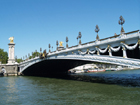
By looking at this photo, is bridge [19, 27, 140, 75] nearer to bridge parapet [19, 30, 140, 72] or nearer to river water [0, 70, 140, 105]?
bridge parapet [19, 30, 140, 72]

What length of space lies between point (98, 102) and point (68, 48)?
17560mm

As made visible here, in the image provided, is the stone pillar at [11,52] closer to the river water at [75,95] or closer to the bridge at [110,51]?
the bridge at [110,51]

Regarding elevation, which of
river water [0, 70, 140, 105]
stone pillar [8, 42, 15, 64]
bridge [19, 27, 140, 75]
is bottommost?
river water [0, 70, 140, 105]

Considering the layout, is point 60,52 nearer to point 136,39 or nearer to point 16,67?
point 136,39

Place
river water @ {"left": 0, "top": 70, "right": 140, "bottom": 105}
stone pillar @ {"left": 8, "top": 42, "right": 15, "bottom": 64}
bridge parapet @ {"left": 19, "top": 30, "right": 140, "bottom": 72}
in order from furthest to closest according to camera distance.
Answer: stone pillar @ {"left": 8, "top": 42, "right": 15, "bottom": 64}, bridge parapet @ {"left": 19, "top": 30, "right": 140, "bottom": 72}, river water @ {"left": 0, "top": 70, "right": 140, "bottom": 105}

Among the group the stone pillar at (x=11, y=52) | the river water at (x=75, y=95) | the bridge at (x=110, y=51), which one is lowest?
the river water at (x=75, y=95)

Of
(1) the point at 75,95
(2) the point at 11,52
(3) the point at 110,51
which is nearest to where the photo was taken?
(1) the point at 75,95

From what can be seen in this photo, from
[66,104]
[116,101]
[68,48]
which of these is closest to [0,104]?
[66,104]

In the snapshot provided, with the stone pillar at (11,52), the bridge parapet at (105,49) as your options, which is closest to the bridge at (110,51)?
the bridge parapet at (105,49)

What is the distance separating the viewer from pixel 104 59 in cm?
2031

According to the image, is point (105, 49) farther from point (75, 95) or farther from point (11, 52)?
point (11, 52)

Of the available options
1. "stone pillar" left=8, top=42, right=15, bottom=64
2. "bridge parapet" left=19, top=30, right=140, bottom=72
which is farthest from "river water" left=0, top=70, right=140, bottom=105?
"stone pillar" left=8, top=42, right=15, bottom=64

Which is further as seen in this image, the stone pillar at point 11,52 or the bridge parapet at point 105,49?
the stone pillar at point 11,52

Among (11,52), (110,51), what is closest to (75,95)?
(110,51)
